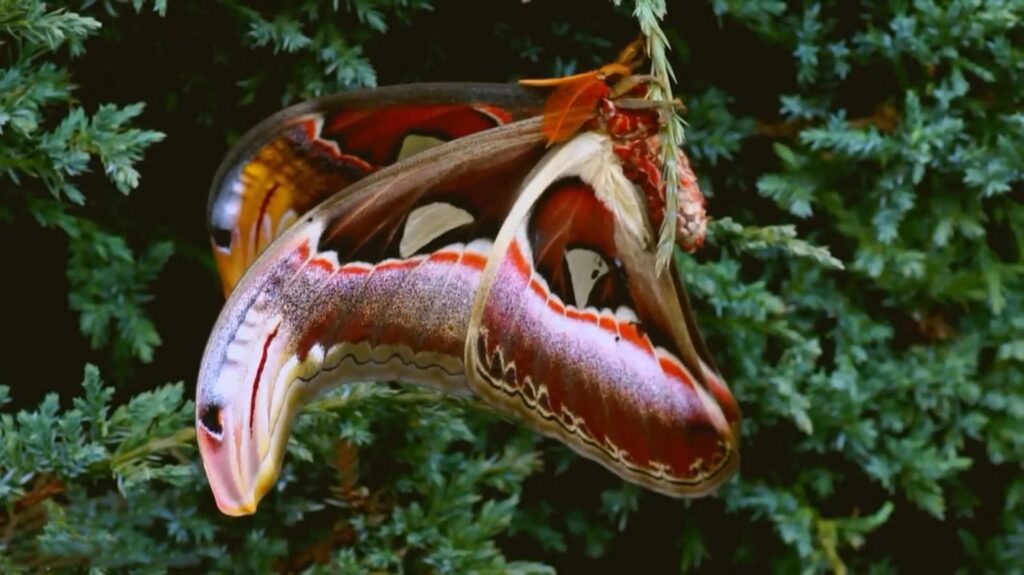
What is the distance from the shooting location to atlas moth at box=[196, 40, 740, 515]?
1260 mm

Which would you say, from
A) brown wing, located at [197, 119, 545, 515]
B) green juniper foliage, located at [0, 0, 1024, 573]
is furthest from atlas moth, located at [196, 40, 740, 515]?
green juniper foliage, located at [0, 0, 1024, 573]

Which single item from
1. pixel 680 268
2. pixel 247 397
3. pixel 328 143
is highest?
pixel 328 143

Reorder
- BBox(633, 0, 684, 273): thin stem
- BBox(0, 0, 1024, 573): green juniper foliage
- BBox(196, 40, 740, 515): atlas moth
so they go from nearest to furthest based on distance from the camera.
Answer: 1. BBox(633, 0, 684, 273): thin stem
2. BBox(196, 40, 740, 515): atlas moth
3. BBox(0, 0, 1024, 573): green juniper foliage

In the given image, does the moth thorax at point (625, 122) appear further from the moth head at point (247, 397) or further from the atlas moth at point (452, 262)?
the moth head at point (247, 397)

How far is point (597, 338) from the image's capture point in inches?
56.9

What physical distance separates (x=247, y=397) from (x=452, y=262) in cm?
28

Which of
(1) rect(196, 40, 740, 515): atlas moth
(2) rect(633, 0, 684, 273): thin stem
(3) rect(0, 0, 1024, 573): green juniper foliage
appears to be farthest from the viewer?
(3) rect(0, 0, 1024, 573): green juniper foliage

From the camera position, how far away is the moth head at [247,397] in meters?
1.20

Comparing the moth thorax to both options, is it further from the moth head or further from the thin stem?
the moth head

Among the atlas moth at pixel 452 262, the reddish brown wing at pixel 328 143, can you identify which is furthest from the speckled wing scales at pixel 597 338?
the reddish brown wing at pixel 328 143

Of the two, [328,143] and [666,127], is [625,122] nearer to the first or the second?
[666,127]

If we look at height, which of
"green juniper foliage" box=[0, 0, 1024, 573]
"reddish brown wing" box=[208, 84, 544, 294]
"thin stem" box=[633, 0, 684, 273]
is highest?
"thin stem" box=[633, 0, 684, 273]

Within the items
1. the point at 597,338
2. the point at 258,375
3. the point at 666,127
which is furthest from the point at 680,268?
the point at 258,375

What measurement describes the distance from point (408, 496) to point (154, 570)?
349mm
